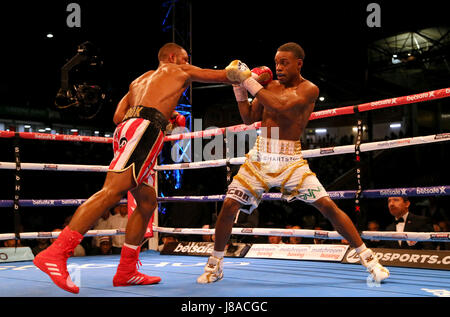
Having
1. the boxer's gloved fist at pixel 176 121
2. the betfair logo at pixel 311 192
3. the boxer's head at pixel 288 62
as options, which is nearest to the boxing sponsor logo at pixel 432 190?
the betfair logo at pixel 311 192

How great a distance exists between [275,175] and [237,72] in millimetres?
684

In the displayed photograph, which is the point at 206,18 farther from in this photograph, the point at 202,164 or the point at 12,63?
Answer: the point at 202,164

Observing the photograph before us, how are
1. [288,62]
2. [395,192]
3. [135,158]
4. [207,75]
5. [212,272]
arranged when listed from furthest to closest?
[395,192] → [288,62] → [212,272] → [207,75] → [135,158]

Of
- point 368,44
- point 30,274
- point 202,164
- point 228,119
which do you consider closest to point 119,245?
point 202,164

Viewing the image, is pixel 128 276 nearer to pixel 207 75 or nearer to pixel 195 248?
pixel 207 75

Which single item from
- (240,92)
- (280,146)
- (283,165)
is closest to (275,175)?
(283,165)

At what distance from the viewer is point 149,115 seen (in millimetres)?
2494

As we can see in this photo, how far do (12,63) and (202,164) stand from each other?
9.49m

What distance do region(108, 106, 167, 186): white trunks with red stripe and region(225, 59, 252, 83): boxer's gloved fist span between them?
0.46 m

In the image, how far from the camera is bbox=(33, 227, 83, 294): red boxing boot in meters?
2.07

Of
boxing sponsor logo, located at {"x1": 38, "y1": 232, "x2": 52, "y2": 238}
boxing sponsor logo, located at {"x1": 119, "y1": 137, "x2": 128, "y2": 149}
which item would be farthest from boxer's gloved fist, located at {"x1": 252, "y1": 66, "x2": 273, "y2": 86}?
boxing sponsor logo, located at {"x1": 38, "y1": 232, "x2": 52, "y2": 238}

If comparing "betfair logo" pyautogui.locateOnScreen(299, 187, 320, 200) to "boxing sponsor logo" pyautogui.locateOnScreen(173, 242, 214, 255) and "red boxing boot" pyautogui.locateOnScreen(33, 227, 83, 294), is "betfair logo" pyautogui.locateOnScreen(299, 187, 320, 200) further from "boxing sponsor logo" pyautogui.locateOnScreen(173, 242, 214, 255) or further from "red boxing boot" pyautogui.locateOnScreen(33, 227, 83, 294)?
"boxing sponsor logo" pyautogui.locateOnScreen(173, 242, 214, 255)

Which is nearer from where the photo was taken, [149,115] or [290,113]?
[149,115]

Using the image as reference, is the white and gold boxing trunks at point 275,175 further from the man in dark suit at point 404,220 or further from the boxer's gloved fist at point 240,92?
the man in dark suit at point 404,220
